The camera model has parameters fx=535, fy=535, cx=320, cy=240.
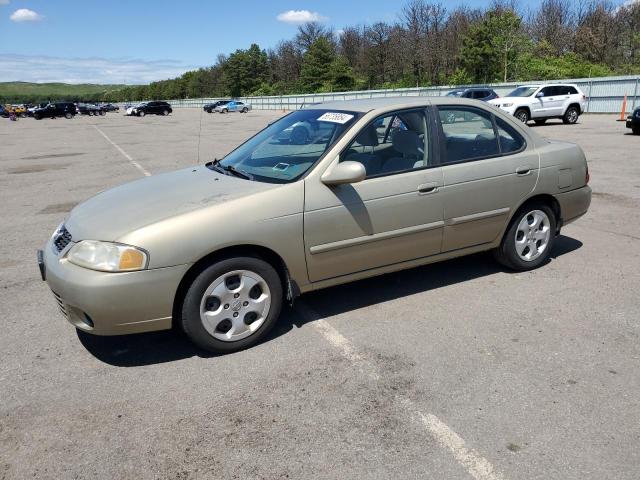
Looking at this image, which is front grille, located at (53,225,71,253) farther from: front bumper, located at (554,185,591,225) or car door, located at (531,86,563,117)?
car door, located at (531,86,563,117)

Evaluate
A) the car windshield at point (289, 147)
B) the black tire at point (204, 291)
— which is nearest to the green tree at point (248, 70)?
the car windshield at point (289, 147)

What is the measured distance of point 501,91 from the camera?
115 feet

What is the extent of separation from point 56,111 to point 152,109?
10019 millimetres

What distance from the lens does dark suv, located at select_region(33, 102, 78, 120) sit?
5691cm

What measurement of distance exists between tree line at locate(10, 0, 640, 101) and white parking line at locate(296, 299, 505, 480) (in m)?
44.4

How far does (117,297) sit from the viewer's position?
3295 millimetres

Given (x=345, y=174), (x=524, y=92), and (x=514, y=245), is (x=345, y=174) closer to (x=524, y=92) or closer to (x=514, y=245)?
(x=514, y=245)

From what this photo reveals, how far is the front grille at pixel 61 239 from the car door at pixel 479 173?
Answer: 2.85m

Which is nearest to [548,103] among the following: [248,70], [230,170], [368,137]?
[368,137]

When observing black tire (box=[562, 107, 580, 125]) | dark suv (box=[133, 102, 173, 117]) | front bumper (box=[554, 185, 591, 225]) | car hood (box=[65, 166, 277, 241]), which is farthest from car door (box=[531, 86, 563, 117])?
dark suv (box=[133, 102, 173, 117])

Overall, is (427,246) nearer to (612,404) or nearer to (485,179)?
(485,179)

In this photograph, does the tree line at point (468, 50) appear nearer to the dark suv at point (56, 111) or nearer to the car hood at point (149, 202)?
the dark suv at point (56, 111)

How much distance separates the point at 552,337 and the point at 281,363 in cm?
191

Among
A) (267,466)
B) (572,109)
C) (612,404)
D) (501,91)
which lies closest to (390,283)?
(612,404)
